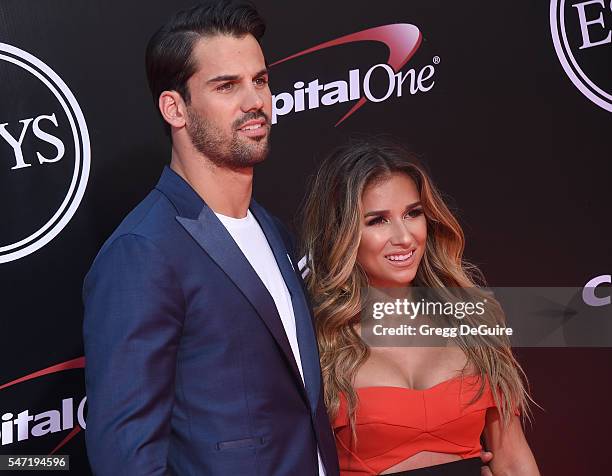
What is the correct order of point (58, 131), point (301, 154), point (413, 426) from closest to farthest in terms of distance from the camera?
point (413, 426)
point (58, 131)
point (301, 154)

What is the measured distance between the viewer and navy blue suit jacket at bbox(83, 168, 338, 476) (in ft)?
6.14

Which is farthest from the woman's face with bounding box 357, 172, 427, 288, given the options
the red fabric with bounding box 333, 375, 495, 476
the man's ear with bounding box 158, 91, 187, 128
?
the man's ear with bounding box 158, 91, 187, 128

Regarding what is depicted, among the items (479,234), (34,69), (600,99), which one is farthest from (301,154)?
(600,99)

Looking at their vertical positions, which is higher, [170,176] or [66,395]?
[170,176]

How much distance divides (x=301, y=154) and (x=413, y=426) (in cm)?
98

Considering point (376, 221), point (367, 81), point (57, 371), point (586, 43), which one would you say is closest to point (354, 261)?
point (376, 221)

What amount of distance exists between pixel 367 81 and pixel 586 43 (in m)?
0.80

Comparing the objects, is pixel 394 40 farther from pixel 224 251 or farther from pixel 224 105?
pixel 224 251

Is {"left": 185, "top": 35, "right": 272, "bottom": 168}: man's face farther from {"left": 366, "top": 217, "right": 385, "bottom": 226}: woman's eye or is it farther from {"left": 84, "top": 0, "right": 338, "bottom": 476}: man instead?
{"left": 366, "top": 217, "right": 385, "bottom": 226}: woman's eye

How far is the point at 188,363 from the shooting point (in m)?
1.97

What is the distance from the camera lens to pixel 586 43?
309 centimetres

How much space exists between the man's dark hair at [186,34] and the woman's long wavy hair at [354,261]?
763 mm

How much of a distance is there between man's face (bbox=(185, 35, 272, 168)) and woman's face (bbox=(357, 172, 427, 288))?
2.28 ft

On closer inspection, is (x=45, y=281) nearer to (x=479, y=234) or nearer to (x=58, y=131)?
(x=58, y=131)
